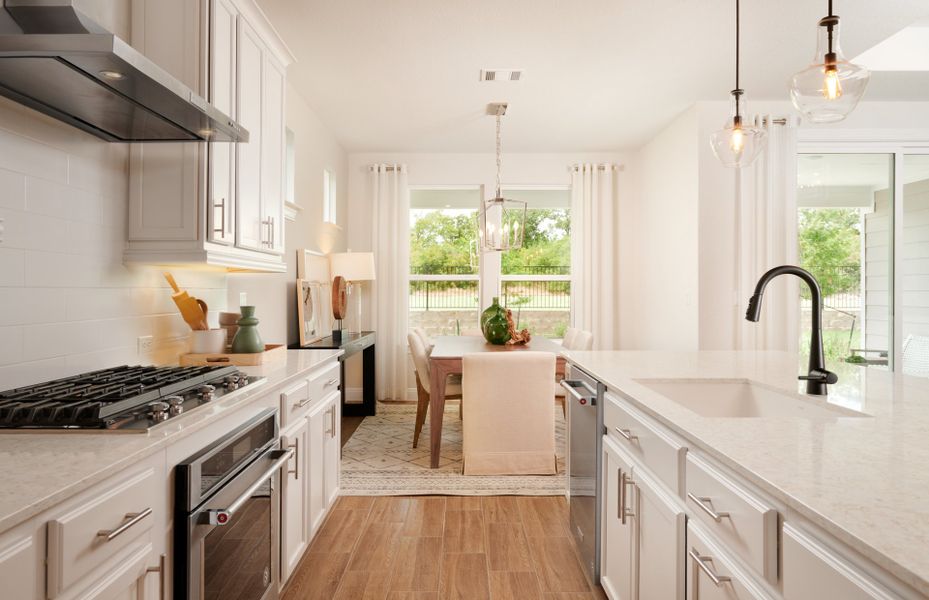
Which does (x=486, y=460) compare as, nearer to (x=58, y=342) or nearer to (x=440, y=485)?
(x=440, y=485)

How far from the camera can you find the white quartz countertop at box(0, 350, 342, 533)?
2.64 feet

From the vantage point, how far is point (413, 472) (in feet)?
11.1

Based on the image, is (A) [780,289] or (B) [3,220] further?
(A) [780,289]

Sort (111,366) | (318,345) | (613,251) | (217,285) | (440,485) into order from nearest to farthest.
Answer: (111,366) < (217,285) < (440,485) < (318,345) < (613,251)

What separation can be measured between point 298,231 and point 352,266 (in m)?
0.78

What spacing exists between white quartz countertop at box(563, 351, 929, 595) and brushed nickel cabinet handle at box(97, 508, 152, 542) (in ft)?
3.70

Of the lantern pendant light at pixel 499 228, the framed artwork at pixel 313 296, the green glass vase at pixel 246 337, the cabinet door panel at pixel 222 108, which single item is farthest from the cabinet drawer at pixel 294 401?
the lantern pendant light at pixel 499 228

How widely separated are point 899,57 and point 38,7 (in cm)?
483

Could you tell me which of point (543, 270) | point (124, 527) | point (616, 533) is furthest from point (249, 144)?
point (543, 270)

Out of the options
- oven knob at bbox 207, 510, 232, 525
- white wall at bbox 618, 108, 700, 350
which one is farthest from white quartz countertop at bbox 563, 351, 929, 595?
white wall at bbox 618, 108, 700, 350

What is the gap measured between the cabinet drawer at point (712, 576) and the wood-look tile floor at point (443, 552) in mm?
1012

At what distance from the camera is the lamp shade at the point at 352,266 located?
185 inches

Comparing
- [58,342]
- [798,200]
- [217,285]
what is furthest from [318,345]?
[798,200]

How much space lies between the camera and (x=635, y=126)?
4742mm
